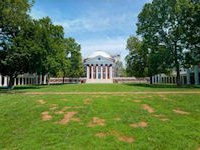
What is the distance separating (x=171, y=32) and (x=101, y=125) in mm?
32103

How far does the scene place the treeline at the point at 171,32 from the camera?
34.6 m

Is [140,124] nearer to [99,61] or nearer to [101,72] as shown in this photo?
[101,72]

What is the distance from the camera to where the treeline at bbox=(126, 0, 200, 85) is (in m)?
34.6

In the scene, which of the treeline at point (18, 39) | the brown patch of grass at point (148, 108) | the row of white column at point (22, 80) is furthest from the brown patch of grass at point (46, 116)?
the row of white column at point (22, 80)

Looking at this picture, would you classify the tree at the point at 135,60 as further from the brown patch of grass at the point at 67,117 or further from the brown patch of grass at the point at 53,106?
the brown patch of grass at the point at 67,117

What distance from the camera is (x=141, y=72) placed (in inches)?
2406

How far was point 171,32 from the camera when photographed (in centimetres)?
4003

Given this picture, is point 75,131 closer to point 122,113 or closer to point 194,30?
point 122,113

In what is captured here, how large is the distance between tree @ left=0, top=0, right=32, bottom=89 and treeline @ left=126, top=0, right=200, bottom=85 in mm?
18709

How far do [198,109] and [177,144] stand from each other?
5.49m

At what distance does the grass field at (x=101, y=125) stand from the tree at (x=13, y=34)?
1634cm

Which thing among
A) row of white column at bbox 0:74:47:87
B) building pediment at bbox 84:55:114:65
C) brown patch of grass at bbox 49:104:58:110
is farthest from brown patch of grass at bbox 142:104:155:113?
building pediment at bbox 84:55:114:65

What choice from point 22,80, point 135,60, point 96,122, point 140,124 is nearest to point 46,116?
point 96,122

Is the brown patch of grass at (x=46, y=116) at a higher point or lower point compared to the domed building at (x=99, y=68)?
lower
